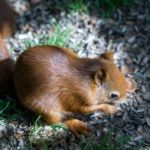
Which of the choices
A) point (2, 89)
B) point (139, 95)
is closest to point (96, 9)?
point (139, 95)

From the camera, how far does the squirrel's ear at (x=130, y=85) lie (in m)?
5.55

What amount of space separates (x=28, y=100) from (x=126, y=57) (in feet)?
4.89

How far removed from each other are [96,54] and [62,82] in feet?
3.80

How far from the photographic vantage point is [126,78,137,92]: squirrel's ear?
18.2 feet

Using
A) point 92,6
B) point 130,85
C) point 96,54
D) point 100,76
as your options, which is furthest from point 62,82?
point 92,6

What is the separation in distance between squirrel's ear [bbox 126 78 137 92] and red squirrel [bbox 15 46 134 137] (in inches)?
11.7

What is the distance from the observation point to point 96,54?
6156 mm

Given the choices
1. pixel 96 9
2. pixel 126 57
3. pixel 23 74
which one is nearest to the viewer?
pixel 23 74

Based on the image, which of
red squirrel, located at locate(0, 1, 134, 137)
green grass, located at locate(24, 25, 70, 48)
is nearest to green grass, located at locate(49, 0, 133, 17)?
green grass, located at locate(24, 25, 70, 48)

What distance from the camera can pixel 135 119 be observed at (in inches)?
218

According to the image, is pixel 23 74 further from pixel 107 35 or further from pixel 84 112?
pixel 107 35

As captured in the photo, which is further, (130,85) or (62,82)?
(130,85)

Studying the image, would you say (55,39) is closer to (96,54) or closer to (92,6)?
(96,54)

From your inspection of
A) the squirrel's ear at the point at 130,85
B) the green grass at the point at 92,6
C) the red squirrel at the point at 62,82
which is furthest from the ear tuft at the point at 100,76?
the green grass at the point at 92,6
